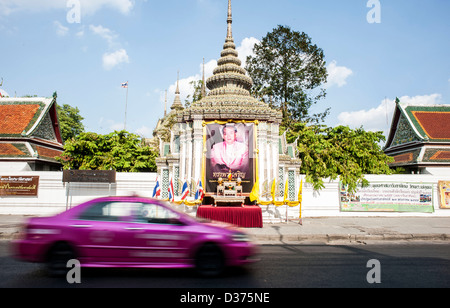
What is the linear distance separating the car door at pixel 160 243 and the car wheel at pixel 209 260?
9.5 inches

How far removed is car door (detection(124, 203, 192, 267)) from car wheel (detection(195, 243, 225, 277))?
0.80 ft

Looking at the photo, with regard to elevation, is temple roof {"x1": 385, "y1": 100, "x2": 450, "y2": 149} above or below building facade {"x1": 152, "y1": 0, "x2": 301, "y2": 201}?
above

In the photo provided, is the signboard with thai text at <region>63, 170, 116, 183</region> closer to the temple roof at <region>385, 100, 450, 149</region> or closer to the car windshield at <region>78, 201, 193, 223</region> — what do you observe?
the car windshield at <region>78, 201, 193, 223</region>

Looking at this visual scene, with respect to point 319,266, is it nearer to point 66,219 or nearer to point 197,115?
point 66,219

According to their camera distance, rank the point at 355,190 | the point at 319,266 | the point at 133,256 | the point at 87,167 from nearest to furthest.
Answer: the point at 133,256, the point at 319,266, the point at 355,190, the point at 87,167

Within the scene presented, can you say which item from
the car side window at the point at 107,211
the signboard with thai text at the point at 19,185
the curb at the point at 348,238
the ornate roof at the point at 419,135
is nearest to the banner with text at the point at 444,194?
the ornate roof at the point at 419,135

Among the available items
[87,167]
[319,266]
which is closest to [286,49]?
[87,167]

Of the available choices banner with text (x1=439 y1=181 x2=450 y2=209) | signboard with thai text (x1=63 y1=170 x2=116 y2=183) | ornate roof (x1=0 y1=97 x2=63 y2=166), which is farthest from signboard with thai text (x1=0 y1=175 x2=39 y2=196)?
banner with text (x1=439 y1=181 x2=450 y2=209)

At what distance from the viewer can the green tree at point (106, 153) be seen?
56.5 feet

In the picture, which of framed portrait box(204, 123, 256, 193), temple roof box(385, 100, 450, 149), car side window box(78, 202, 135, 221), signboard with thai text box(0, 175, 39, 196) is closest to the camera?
car side window box(78, 202, 135, 221)

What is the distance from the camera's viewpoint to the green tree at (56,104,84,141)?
33.3m

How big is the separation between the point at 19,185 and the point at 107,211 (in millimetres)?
13453

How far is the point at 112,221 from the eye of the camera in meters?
5.05

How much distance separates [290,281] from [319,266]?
1.36 meters
